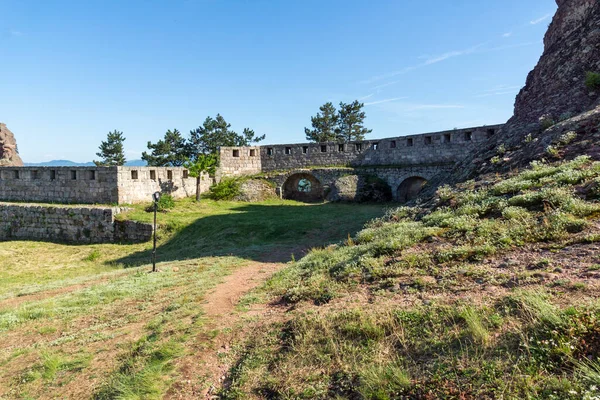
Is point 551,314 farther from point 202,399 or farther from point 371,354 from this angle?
point 202,399

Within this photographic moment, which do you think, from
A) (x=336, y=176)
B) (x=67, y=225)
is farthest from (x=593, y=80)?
(x=67, y=225)

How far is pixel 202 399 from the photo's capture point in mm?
3820

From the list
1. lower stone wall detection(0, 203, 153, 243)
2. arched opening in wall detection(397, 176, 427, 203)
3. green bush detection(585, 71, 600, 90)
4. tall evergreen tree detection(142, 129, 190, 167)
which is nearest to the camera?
green bush detection(585, 71, 600, 90)

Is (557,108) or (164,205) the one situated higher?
(557,108)

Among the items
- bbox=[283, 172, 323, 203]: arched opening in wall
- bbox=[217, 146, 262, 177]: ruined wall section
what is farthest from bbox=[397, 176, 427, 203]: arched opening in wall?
bbox=[217, 146, 262, 177]: ruined wall section

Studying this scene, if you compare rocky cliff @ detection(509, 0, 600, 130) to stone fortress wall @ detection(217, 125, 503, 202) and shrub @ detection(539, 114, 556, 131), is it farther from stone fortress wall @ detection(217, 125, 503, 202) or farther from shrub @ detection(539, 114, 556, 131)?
stone fortress wall @ detection(217, 125, 503, 202)

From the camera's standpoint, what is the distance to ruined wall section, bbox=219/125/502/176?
23688mm

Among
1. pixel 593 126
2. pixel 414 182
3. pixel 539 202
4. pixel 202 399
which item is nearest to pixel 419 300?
pixel 202 399

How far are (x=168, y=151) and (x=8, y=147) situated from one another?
16509 mm

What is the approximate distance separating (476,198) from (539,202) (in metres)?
1.58

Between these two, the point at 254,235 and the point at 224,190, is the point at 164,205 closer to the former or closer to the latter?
Result: the point at 224,190

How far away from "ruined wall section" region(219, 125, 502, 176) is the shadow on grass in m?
8.94

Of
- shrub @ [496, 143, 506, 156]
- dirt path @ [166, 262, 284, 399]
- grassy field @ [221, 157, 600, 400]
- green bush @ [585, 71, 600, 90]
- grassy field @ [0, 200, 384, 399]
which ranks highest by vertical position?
green bush @ [585, 71, 600, 90]

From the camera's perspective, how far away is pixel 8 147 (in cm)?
3039
